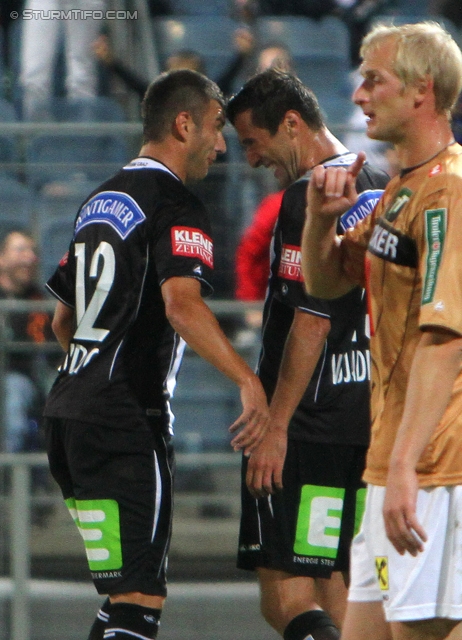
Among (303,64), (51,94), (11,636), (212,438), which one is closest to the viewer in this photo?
(11,636)

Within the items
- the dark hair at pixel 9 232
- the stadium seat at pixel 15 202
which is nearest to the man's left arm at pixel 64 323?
the dark hair at pixel 9 232

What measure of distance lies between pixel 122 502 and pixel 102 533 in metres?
0.11

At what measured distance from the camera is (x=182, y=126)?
330 cm

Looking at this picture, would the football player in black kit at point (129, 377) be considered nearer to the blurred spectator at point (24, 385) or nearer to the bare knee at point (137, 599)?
the bare knee at point (137, 599)

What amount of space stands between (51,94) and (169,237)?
438 cm

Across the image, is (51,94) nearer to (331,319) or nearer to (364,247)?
(331,319)

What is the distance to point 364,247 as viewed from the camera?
2.59m

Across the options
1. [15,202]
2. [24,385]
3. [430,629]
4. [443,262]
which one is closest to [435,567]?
[430,629]

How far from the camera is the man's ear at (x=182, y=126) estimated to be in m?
3.30

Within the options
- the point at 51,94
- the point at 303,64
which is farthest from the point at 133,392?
the point at 303,64

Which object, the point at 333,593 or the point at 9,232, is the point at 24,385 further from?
the point at 333,593

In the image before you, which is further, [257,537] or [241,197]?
[241,197]
